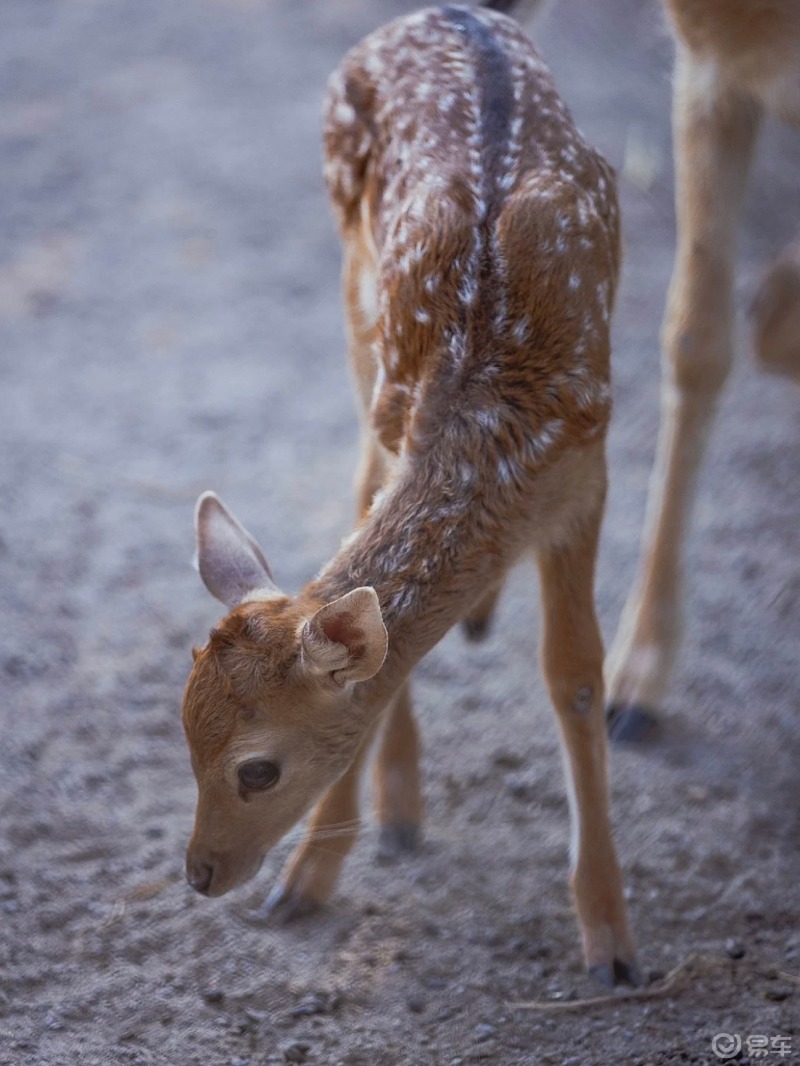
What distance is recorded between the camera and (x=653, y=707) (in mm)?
4621

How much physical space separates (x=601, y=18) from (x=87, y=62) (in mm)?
3694

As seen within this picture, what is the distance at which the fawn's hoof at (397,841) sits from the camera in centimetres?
402

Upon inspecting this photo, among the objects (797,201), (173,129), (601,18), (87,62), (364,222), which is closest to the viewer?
(364,222)

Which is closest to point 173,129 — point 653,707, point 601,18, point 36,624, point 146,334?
point 146,334

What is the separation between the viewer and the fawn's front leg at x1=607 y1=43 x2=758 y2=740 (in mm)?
4621

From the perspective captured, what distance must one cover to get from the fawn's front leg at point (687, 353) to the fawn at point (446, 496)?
97 centimetres

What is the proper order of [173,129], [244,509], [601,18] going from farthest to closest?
1. [601,18]
2. [173,129]
3. [244,509]

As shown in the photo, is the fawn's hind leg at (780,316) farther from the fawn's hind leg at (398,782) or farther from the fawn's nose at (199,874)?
the fawn's nose at (199,874)

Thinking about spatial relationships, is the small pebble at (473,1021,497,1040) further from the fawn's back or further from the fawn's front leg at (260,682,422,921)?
the fawn's back

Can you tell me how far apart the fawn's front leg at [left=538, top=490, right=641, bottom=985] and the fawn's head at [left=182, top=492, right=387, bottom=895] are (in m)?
0.69

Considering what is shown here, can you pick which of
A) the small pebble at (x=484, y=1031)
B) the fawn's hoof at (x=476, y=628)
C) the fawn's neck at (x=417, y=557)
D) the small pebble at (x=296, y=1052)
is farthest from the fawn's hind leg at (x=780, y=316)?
the small pebble at (x=296, y=1052)

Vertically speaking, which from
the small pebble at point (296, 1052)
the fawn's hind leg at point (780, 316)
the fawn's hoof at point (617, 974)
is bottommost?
the fawn's hoof at point (617, 974)

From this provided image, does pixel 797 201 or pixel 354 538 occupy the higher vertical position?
pixel 354 538

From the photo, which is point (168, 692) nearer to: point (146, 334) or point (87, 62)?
point (146, 334)
